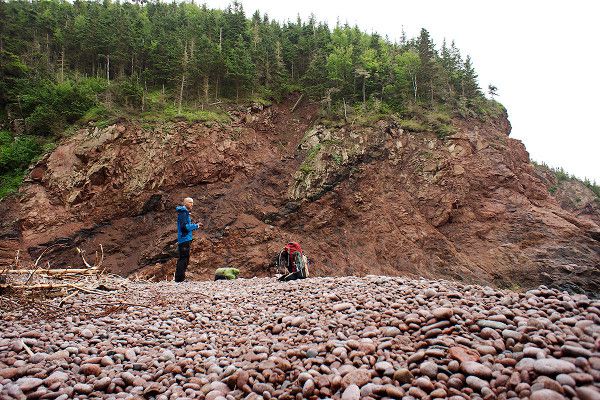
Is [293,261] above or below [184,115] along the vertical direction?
below

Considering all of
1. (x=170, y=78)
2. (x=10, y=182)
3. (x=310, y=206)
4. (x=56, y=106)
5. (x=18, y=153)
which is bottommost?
(x=310, y=206)

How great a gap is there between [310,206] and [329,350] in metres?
18.0

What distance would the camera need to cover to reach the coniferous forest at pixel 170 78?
2202 cm

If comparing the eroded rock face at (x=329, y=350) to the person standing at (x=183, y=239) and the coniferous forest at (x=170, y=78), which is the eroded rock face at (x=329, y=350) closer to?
the person standing at (x=183, y=239)

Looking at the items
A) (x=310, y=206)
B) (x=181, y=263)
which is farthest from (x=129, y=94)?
(x=181, y=263)

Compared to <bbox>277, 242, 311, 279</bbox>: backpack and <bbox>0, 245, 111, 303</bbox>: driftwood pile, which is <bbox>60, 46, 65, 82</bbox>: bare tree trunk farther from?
<bbox>277, 242, 311, 279</bbox>: backpack

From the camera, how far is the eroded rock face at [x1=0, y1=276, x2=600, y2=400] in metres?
2.04

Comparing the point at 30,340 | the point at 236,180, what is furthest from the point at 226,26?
the point at 30,340

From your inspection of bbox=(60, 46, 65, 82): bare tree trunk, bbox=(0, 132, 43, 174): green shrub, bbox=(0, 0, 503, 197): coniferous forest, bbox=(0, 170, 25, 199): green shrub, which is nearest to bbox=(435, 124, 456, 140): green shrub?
bbox=(0, 0, 503, 197): coniferous forest

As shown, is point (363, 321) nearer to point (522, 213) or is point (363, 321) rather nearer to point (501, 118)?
point (522, 213)

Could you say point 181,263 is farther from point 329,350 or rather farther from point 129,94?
point 129,94

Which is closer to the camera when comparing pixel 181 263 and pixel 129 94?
pixel 181 263

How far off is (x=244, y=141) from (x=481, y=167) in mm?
18521

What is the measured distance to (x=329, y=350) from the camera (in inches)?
113
